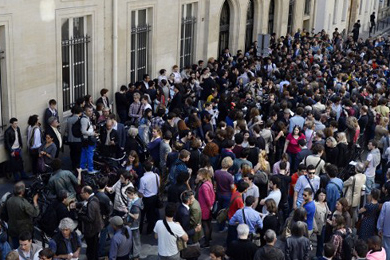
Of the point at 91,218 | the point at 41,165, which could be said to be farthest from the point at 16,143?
the point at 91,218

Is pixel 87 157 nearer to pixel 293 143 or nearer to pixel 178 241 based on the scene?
pixel 293 143

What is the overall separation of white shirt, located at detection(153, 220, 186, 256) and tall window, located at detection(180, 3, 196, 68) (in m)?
12.5

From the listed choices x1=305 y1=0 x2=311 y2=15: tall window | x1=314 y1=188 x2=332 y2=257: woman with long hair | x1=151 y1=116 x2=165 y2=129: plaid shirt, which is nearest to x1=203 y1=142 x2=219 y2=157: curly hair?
x1=151 y1=116 x2=165 y2=129: plaid shirt

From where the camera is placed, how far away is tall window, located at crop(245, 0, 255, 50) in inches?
1076

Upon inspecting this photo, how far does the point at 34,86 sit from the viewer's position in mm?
14906

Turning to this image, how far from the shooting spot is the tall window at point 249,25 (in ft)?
89.7

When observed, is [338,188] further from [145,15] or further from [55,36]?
[145,15]

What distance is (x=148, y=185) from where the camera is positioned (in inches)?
450

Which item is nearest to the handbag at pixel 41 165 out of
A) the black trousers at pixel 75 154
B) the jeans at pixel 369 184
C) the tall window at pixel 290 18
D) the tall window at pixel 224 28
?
the black trousers at pixel 75 154

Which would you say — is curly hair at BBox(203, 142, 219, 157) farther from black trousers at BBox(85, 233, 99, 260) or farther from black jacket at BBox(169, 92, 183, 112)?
black jacket at BBox(169, 92, 183, 112)

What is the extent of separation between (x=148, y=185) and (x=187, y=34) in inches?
444

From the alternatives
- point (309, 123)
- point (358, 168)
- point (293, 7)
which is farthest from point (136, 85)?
point (293, 7)

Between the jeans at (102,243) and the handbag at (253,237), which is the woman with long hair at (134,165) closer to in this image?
the jeans at (102,243)

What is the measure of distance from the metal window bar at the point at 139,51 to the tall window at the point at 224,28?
20.1 ft
